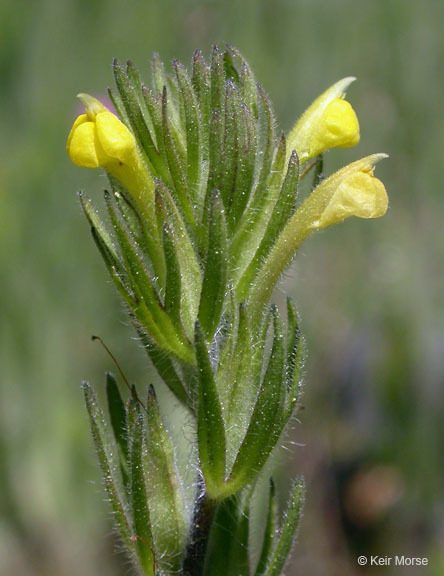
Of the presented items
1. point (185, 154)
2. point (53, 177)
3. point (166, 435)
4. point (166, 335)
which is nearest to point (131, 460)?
point (166, 435)

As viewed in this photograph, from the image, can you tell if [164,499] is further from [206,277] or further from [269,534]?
[206,277]

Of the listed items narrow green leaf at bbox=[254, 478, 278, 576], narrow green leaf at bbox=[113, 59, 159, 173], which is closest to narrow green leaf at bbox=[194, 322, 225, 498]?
narrow green leaf at bbox=[254, 478, 278, 576]

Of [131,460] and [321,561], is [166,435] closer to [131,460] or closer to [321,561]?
[131,460]

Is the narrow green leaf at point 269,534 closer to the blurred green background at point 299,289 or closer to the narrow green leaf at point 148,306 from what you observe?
the narrow green leaf at point 148,306

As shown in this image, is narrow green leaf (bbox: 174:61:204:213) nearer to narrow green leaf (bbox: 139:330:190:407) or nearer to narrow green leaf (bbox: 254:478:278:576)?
narrow green leaf (bbox: 139:330:190:407)

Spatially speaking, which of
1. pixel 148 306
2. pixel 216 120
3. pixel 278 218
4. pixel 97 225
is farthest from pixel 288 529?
pixel 216 120

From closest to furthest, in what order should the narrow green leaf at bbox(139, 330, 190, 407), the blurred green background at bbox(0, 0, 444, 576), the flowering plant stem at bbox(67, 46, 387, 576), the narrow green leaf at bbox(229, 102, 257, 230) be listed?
the flowering plant stem at bbox(67, 46, 387, 576) < the narrow green leaf at bbox(229, 102, 257, 230) < the narrow green leaf at bbox(139, 330, 190, 407) < the blurred green background at bbox(0, 0, 444, 576)

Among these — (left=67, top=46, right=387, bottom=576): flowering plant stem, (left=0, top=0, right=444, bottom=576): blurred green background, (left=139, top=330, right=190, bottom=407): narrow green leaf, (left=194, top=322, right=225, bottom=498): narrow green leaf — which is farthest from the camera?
(left=0, top=0, right=444, bottom=576): blurred green background
